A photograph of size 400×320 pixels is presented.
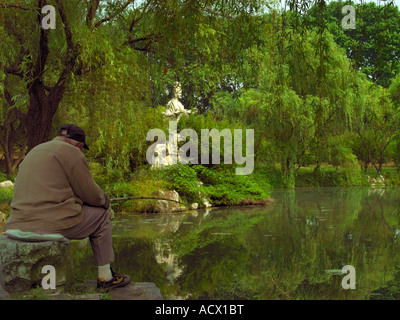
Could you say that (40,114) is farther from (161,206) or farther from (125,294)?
(125,294)

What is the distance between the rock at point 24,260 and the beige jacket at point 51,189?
148 millimetres

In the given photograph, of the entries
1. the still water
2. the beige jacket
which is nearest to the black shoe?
the still water

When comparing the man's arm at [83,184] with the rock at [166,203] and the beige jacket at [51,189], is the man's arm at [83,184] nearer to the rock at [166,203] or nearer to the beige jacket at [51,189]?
the beige jacket at [51,189]

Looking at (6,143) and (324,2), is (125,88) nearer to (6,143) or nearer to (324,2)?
(324,2)

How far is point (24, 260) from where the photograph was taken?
4.41 metres

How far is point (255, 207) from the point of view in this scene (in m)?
16.0

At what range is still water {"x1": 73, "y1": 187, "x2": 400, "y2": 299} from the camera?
5230 mm

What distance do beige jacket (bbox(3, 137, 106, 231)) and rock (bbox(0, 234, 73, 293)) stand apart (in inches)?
5.8

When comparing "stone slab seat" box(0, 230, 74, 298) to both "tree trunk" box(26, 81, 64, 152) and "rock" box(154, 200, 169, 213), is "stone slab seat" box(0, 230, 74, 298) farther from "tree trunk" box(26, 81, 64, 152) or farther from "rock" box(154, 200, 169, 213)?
"rock" box(154, 200, 169, 213)

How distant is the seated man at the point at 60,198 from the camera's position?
14.6 ft

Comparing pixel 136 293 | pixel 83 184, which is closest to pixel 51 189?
pixel 83 184

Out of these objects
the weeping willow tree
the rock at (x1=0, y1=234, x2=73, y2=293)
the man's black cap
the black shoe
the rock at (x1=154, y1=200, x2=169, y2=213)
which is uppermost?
the weeping willow tree

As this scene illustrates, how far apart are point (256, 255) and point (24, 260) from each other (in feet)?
12.3

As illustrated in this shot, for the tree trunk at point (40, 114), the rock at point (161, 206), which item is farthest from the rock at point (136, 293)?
the rock at point (161, 206)
